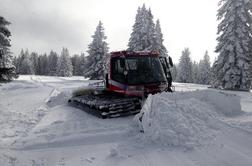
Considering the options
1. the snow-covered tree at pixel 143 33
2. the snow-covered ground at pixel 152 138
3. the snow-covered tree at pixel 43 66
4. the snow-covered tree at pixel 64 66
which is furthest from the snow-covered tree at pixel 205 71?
the snow-covered tree at pixel 43 66

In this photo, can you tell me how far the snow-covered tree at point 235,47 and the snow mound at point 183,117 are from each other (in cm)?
1949

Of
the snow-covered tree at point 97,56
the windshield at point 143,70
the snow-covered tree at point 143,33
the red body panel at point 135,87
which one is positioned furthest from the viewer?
the snow-covered tree at point 97,56

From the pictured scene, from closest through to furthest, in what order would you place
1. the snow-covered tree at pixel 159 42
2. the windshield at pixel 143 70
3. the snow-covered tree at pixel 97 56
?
the windshield at pixel 143 70, the snow-covered tree at pixel 159 42, the snow-covered tree at pixel 97 56

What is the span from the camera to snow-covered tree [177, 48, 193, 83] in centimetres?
6825

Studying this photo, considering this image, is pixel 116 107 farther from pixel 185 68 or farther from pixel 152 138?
pixel 185 68

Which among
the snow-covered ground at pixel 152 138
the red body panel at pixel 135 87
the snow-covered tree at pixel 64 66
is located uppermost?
the snow-covered tree at pixel 64 66

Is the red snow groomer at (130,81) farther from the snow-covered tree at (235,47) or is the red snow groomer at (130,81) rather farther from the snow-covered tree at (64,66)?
the snow-covered tree at (64,66)

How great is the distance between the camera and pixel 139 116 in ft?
28.6

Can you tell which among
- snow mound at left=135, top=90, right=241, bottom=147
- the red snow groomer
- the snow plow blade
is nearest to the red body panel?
the red snow groomer

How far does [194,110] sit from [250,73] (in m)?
22.8

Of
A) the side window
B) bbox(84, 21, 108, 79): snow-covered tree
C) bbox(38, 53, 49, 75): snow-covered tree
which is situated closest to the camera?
the side window

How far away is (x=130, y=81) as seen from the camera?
1155cm

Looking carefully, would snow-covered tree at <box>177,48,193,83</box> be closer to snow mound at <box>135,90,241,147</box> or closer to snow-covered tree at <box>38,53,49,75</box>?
snow mound at <box>135,90,241,147</box>

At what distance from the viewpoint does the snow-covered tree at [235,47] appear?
90.1ft
